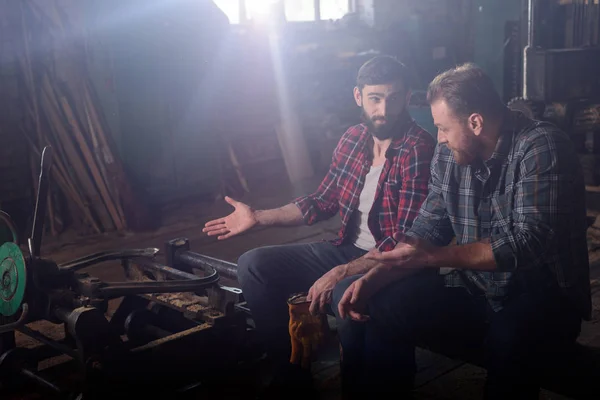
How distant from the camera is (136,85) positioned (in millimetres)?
7582

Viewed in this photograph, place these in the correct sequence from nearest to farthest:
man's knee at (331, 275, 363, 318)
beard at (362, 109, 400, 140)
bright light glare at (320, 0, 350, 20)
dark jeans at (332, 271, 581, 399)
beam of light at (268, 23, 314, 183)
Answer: dark jeans at (332, 271, 581, 399), man's knee at (331, 275, 363, 318), beard at (362, 109, 400, 140), beam of light at (268, 23, 314, 183), bright light glare at (320, 0, 350, 20)

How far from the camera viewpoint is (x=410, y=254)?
221cm

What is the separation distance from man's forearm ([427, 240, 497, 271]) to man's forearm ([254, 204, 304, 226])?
3.53 ft

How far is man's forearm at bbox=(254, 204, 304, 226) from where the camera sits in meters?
3.14

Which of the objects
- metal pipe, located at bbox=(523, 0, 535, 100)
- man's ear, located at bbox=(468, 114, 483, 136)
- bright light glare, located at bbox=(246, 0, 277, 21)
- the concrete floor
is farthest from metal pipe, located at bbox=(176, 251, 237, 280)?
bright light glare, located at bbox=(246, 0, 277, 21)

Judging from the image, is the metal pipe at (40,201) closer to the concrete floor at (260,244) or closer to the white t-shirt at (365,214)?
the concrete floor at (260,244)

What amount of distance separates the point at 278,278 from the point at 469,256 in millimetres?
968

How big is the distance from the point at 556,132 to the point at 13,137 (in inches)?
224

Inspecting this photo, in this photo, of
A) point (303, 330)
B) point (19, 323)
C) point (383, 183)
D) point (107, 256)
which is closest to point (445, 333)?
point (303, 330)

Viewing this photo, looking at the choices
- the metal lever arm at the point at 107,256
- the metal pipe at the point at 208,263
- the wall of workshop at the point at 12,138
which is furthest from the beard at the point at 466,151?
the wall of workshop at the point at 12,138

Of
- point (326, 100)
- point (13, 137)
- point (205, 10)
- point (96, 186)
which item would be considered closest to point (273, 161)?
point (326, 100)

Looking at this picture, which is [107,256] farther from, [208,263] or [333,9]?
[333,9]

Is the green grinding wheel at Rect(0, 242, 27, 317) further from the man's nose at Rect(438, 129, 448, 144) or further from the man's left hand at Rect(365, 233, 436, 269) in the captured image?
the man's nose at Rect(438, 129, 448, 144)

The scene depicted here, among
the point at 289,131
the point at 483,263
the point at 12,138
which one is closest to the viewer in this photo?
the point at 483,263
